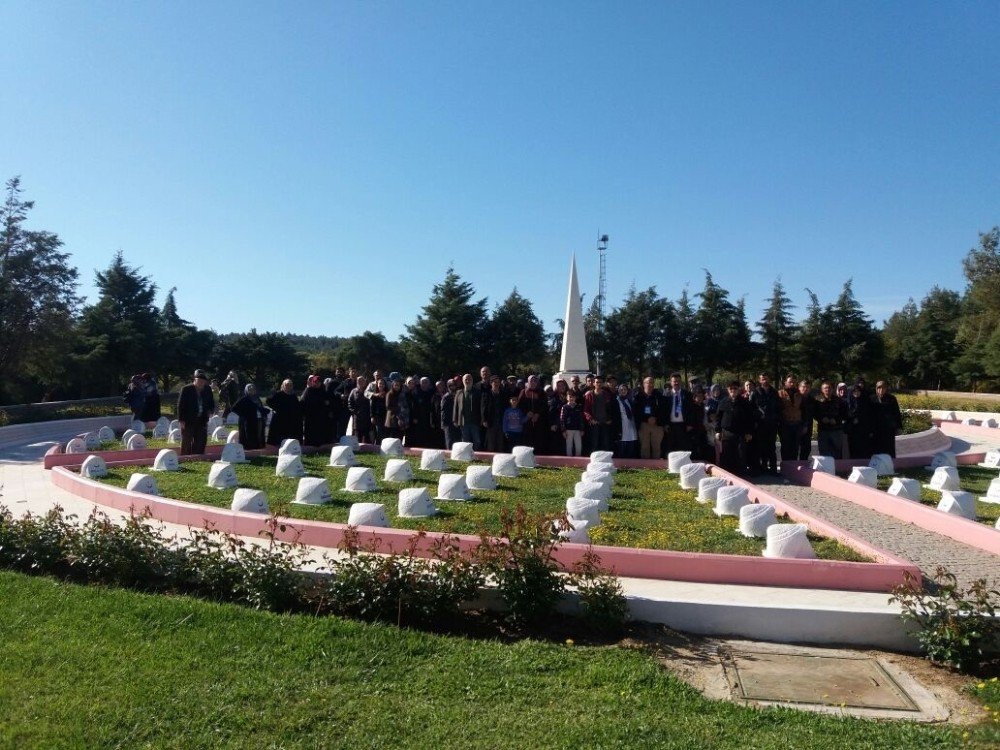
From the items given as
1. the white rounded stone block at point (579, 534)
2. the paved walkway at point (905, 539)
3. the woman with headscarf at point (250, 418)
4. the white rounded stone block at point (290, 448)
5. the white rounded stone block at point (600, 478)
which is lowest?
the paved walkway at point (905, 539)

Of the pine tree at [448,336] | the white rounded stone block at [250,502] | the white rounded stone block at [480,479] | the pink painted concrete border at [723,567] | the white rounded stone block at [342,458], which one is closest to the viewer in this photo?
the pink painted concrete border at [723,567]

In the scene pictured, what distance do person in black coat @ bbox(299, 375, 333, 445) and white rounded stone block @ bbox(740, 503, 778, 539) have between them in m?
9.75

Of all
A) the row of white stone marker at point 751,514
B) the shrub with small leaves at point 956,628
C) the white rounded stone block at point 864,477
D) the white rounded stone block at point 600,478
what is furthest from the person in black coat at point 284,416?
the shrub with small leaves at point 956,628

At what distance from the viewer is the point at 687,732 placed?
12.5 feet

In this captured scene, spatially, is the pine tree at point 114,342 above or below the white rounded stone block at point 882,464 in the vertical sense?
above

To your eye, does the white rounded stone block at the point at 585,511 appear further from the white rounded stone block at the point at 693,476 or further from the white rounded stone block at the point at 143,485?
the white rounded stone block at the point at 143,485

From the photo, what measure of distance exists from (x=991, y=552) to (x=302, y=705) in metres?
7.27

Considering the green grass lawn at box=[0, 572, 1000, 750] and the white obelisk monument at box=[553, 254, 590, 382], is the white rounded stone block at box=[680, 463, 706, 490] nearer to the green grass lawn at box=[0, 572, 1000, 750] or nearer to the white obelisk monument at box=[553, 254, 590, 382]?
the green grass lawn at box=[0, 572, 1000, 750]

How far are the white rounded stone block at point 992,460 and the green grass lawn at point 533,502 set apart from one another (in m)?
7.62

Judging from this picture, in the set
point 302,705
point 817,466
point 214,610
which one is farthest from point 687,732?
point 817,466

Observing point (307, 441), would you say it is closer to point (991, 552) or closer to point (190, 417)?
point (190, 417)

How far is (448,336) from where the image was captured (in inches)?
1671

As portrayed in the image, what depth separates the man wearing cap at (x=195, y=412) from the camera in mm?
13531

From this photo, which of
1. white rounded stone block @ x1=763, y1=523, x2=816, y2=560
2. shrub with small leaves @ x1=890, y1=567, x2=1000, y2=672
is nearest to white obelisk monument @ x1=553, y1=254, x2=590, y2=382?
white rounded stone block @ x1=763, y1=523, x2=816, y2=560
